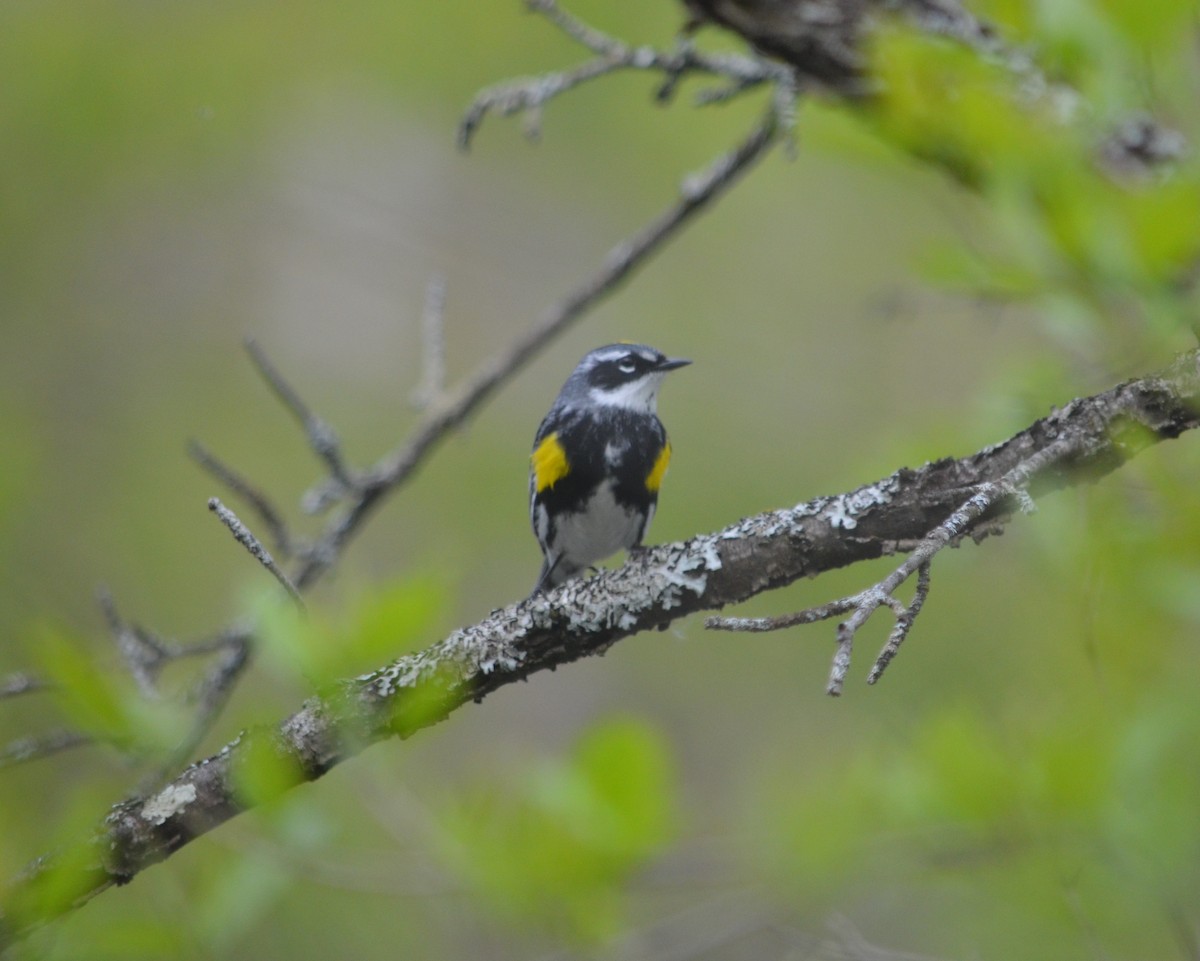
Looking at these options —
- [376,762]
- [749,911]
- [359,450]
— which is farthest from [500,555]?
[376,762]

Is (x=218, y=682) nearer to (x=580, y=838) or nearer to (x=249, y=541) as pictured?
(x=580, y=838)

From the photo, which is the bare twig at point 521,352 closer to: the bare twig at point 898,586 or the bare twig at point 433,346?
the bare twig at point 433,346

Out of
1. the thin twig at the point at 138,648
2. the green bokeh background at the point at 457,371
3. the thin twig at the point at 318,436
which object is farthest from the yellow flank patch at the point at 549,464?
the thin twig at the point at 138,648

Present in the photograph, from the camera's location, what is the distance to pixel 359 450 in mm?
→ 7969

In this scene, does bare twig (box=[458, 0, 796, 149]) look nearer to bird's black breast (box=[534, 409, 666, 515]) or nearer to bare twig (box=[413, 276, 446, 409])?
bare twig (box=[413, 276, 446, 409])

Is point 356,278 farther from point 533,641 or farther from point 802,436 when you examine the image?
point 533,641

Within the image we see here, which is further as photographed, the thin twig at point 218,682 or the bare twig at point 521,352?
the bare twig at point 521,352

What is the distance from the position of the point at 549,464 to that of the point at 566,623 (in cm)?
169

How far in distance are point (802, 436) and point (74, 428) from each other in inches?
190

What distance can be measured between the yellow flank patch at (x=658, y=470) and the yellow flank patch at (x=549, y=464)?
292 millimetres

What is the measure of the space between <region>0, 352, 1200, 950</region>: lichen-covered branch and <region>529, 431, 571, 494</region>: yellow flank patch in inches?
59.8

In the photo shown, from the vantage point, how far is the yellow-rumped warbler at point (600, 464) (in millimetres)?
4199

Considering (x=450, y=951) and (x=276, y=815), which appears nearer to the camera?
(x=276, y=815)

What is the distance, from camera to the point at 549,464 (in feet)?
14.1
